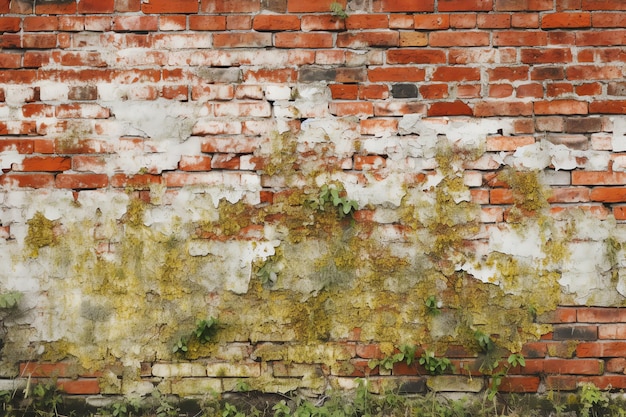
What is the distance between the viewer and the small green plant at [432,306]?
9.34 feet

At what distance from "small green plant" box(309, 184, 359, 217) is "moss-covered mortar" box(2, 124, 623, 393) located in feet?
0.14

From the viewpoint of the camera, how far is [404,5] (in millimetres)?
2846

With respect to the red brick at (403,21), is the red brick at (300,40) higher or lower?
lower

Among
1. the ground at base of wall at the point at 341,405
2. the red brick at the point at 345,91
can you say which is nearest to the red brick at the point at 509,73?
the red brick at the point at 345,91

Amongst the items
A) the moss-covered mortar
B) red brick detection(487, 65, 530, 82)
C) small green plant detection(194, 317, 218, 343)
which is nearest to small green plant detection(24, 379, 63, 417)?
the moss-covered mortar

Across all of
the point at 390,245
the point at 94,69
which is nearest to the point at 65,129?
the point at 94,69

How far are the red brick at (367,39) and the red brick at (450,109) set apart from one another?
0.37m

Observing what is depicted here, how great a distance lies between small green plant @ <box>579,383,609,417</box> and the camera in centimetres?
282

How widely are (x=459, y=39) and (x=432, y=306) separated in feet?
4.45

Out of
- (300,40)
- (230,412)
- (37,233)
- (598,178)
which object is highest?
(300,40)

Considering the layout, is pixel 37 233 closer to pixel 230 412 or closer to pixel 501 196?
pixel 230 412

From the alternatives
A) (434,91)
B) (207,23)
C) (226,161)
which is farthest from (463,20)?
(226,161)

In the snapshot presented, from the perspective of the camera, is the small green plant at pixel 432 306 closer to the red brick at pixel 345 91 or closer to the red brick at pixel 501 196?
the red brick at pixel 501 196

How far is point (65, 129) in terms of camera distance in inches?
113
